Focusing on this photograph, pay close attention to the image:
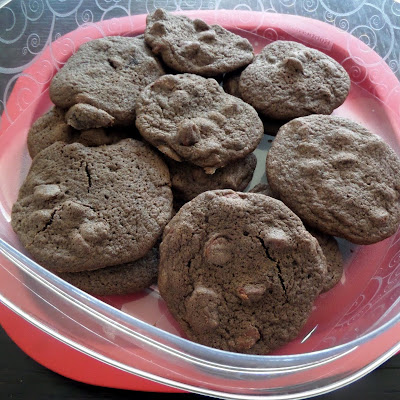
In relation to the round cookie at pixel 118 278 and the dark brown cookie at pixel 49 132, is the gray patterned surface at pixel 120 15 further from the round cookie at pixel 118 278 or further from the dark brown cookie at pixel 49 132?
the round cookie at pixel 118 278

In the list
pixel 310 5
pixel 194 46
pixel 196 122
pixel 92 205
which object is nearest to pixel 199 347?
pixel 92 205

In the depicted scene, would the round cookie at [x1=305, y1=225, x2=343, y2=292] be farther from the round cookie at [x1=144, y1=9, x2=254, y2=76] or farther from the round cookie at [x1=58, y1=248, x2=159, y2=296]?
the round cookie at [x1=144, y1=9, x2=254, y2=76]

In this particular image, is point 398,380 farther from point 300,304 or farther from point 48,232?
point 48,232

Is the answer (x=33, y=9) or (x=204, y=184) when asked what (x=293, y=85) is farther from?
(x=33, y=9)

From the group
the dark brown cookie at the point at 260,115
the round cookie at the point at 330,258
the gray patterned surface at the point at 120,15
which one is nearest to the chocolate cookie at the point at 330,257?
the round cookie at the point at 330,258

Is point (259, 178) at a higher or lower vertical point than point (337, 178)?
lower

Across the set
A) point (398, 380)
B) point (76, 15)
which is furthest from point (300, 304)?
point (76, 15)
